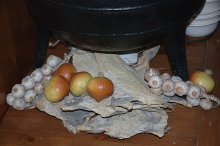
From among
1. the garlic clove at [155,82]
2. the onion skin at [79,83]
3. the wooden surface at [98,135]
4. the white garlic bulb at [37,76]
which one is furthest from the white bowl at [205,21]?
the white garlic bulb at [37,76]

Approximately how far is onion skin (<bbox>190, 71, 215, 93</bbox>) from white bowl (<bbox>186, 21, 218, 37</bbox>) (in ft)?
0.87

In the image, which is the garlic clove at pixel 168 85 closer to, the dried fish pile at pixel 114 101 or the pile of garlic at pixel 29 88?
the dried fish pile at pixel 114 101

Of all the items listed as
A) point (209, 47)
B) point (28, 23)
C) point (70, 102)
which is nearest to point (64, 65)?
point (70, 102)

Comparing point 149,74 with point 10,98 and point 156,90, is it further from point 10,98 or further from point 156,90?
point 10,98

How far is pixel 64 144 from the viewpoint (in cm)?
108

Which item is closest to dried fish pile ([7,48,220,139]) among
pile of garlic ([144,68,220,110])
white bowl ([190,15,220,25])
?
pile of garlic ([144,68,220,110])

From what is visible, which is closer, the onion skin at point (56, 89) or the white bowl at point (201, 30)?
the onion skin at point (56, 89)

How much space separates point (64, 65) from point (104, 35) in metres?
0.27

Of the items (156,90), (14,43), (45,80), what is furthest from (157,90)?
(14,43)

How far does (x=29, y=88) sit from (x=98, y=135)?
25 cm

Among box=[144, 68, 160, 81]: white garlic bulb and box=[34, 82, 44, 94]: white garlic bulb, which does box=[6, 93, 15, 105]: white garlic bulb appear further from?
box=[144, 68, 160, 81]: white garlic bulb

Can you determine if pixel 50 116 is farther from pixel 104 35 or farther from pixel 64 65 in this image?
pixel 104 35

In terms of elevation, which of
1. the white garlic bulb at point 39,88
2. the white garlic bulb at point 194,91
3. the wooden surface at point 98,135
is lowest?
the wooden surface at point 98,135

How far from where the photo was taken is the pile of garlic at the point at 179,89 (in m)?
1.10
